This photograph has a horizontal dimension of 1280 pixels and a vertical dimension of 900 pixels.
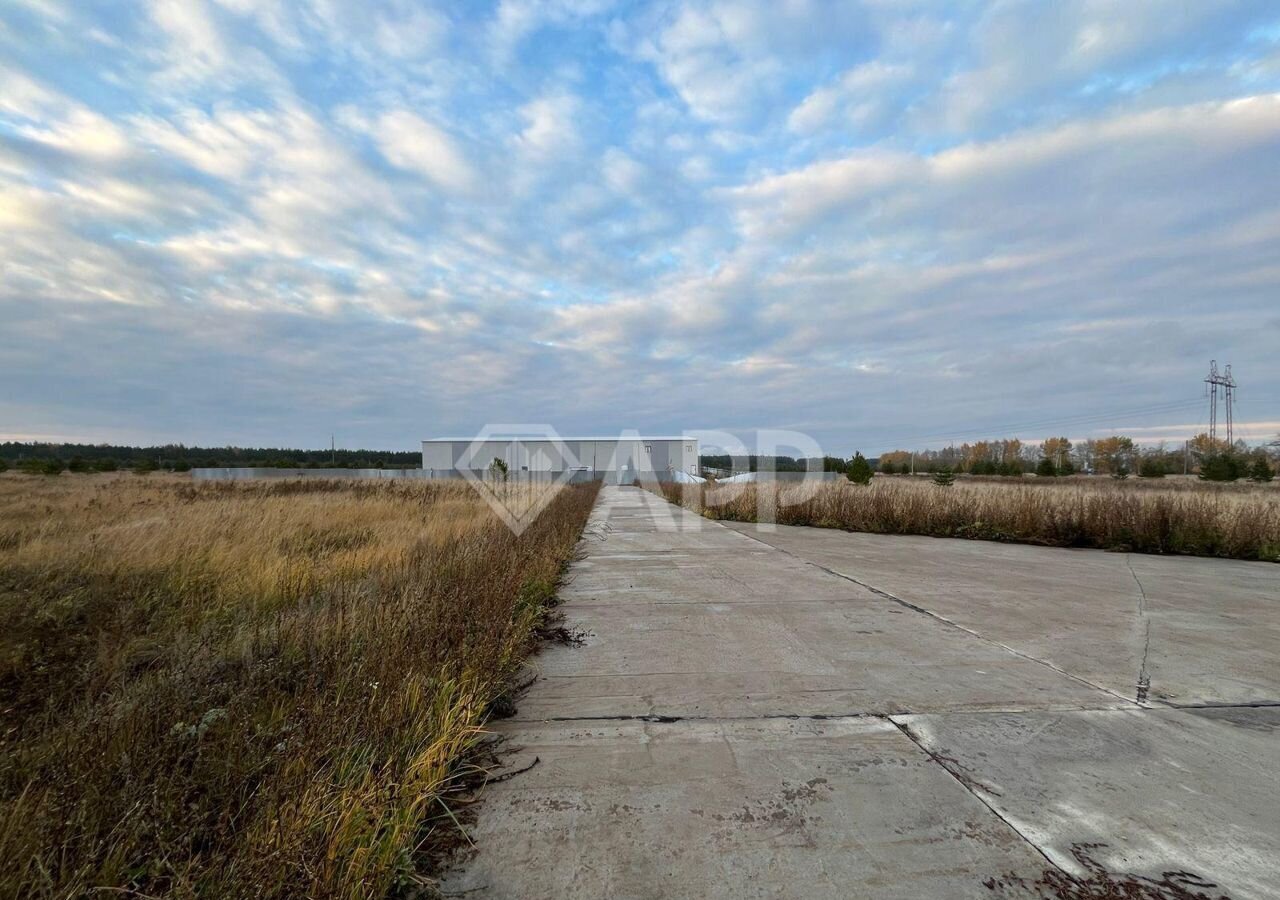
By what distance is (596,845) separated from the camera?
2.04 m

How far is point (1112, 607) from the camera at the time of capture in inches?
223

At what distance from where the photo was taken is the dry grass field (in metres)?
1.65

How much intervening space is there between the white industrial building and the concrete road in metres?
44.7

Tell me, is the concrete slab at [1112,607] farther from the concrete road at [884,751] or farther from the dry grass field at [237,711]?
the dry grass field at [237,711]

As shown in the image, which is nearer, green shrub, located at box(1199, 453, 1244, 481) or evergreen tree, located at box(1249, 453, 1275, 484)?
evergreen tree, located at box(1249, 453, 1275, 484)

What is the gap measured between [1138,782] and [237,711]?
400 cm

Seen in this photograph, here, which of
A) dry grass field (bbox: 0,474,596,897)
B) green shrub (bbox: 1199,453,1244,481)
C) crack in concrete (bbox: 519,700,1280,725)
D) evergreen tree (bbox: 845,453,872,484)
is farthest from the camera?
green shrub (bbox: 1199,453,1244,481)

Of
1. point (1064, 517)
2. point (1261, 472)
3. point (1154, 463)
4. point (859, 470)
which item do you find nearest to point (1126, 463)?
point (1154, 463)

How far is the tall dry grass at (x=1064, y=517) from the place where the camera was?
930 cm

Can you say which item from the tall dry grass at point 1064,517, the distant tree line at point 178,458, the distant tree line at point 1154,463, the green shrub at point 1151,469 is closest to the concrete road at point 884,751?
the tall dry grass at point 1064,517

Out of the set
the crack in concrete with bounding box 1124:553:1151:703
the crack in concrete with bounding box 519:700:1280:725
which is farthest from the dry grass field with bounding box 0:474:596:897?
the crack in concrete with bounding box 1124:553:1151:703

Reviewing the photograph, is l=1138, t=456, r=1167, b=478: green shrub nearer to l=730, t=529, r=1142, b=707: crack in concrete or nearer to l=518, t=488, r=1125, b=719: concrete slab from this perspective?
l=730, t=529, r=1142, b=707: crack in concrete

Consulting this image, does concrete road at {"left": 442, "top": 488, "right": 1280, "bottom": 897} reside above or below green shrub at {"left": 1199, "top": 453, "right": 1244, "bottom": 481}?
below

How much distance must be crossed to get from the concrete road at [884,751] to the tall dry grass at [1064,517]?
15.0 ft
